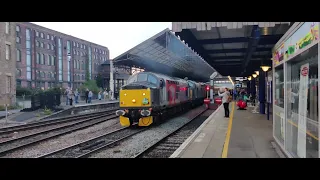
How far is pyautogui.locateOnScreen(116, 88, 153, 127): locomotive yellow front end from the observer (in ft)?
44.4

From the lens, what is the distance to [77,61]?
66.4 m

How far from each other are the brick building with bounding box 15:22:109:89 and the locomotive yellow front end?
33789 millimetres

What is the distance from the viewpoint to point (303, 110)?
4.92 meters

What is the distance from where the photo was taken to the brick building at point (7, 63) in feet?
83.1

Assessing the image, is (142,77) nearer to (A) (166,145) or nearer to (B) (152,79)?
(B) (152,79)

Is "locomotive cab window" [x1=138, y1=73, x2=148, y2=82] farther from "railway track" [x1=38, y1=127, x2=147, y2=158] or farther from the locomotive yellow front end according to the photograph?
"railway track" [x1=38, y1=127, x2=147, y2=158]

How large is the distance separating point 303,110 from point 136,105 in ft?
31.2

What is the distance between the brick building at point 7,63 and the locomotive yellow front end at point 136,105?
1651cm

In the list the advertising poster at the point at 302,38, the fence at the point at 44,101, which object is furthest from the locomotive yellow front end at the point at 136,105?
the fence at the point at 44,101

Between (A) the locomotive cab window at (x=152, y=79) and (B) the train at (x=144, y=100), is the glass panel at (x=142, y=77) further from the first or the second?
(A) the locomotive cab window at (x=152, y=79)
